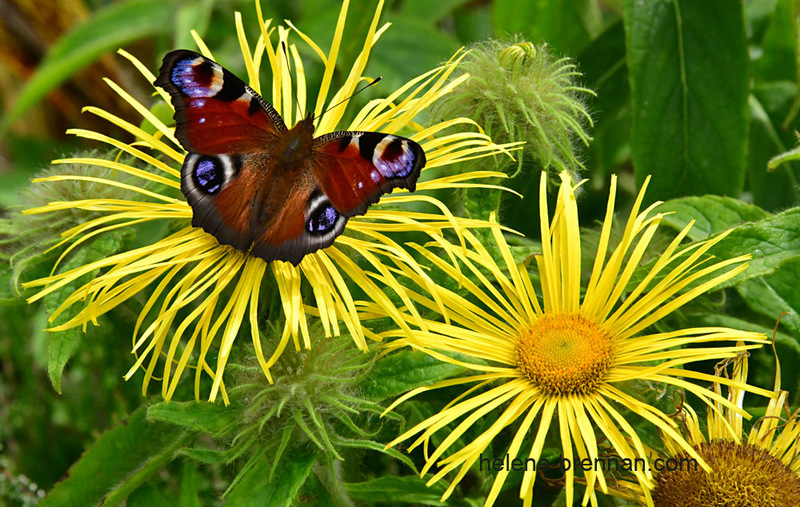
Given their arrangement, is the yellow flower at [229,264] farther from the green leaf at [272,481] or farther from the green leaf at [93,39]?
the green leaf at [93,39]

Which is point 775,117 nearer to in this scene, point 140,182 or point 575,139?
point 575,139

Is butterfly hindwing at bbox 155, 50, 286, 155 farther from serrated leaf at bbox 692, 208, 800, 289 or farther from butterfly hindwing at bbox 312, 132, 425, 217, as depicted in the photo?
serrated leaf at bbox 692, 208, 800, 289

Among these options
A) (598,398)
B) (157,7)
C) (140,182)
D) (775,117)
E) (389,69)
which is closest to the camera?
(598,398)

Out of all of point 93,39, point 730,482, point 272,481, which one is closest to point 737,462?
point 730,482

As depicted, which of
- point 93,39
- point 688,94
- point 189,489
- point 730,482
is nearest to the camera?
point 730,482

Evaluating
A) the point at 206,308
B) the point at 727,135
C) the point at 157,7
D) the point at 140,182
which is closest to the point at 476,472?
the point at 206,308

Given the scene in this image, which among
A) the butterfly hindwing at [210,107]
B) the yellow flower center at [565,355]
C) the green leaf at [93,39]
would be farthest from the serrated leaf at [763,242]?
the green leaf at [93,39]

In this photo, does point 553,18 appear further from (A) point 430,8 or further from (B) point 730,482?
(B) point 730,482

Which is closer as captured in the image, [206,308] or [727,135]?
[206,308]

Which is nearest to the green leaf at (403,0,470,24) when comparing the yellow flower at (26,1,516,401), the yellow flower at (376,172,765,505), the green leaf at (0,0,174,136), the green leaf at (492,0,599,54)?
the green leaf at (492,0,599,54)
